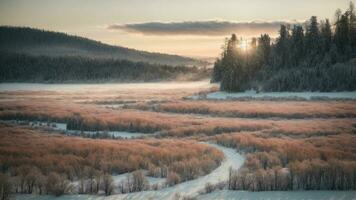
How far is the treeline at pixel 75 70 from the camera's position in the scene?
154 m

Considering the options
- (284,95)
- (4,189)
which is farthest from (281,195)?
(284,95)

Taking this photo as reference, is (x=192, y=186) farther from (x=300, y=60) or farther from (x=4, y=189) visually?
(x=300, y=60)

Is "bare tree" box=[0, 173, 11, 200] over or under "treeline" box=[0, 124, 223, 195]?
over

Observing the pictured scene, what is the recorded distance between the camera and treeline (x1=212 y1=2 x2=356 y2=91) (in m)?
75.9

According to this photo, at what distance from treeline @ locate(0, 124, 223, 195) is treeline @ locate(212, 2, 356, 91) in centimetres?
5402

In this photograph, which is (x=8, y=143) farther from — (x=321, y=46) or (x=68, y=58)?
(x=68, y=58)

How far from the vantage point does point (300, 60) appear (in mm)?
89062

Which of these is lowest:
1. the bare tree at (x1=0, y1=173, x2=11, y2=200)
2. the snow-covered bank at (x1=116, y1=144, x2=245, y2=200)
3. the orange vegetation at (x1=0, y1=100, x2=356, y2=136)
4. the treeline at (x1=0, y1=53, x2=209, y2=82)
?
the orange vegetation at (x1=0, y1=100, x2=356, y2=136)

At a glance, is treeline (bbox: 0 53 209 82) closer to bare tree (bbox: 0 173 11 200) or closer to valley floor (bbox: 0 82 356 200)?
valley floor (bbox: 0 82 356 200)

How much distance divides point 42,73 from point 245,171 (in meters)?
151

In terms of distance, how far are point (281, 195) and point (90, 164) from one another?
33.0 ft

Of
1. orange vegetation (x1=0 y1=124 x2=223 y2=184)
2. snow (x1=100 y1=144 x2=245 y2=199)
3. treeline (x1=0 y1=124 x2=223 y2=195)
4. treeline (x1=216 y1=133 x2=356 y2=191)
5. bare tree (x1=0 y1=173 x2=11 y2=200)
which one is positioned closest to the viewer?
bare tree (x1=0 y1=173 x2=11 y2=200)

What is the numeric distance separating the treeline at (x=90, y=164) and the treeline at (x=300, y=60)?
5402cm

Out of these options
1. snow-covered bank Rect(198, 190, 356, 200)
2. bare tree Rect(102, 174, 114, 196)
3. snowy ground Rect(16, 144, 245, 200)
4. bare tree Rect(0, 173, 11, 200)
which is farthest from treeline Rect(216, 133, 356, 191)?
bare tree Rect(0, 173, 11, 200)
